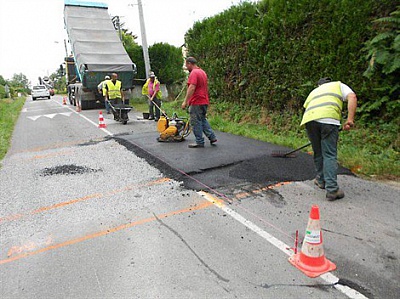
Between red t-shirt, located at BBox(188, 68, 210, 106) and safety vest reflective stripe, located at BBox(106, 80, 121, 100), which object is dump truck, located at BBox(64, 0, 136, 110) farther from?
red t-shirt, located at BBox(188, 68, 210, 106)

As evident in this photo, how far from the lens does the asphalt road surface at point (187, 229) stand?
2645mm

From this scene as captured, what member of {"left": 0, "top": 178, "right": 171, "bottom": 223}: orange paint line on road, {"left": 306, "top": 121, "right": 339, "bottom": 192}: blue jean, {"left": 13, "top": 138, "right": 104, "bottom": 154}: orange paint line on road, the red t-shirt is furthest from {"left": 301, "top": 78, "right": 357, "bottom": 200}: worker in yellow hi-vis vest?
{"left": 13, "top": 138, "right": 104, "bottom": 154}: orange paint line on road

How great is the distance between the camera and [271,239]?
128 inches

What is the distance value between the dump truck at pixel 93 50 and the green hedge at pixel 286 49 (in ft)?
14.6

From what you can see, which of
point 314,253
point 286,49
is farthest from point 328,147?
point 286,49

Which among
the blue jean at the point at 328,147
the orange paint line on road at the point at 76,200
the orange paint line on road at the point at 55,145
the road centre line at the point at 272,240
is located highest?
the blue jean at the point at 328,147

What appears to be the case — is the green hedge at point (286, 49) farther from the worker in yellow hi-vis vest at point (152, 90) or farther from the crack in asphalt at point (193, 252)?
the crack in asphalt at point (193, 252)

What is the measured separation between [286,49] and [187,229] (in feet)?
22.8

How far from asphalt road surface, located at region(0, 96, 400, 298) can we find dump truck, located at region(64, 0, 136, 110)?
9.34m

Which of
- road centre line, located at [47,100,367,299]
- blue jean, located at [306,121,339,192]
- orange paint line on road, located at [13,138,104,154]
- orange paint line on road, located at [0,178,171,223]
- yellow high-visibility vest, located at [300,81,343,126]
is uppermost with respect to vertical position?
yellow high-visibility vest, located at [300,81,343,126]

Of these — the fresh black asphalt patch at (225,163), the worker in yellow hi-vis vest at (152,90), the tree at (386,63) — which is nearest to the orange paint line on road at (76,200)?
the fresh black asphalt patch at (225,163)

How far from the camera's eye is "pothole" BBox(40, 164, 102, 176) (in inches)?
231

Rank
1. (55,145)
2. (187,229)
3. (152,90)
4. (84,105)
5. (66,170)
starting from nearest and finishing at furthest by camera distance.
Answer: (187,229)
(66,170)
(55,145)
(152,90)
(84,105)

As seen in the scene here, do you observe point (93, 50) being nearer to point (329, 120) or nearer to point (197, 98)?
point (197, 98)
